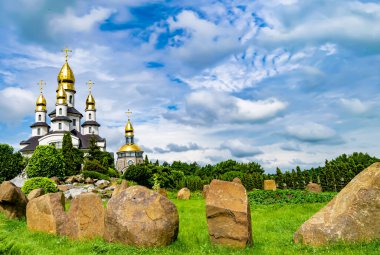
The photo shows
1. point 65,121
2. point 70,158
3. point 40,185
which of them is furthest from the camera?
point 65,121

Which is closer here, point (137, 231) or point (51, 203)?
point (137, 231)

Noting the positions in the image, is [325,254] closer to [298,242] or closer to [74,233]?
[298,242]

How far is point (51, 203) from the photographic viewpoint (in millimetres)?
14039

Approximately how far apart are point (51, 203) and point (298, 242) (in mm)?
8957

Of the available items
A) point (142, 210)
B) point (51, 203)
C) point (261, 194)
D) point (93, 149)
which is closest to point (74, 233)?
point (51, 203)

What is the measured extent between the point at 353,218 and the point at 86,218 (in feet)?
26.0

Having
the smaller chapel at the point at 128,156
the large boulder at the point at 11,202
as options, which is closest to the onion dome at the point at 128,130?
the smaller chapel at the point at 128,156

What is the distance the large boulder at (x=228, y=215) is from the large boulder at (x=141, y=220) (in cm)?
115

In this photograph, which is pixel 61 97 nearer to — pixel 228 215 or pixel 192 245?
pixel 192 245

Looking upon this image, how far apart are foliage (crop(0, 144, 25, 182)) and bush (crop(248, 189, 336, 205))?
128 feet

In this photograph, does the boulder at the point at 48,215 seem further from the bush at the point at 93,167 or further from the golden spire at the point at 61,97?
the golden spire at the point at 61,97

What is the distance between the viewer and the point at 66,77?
84.9 meters

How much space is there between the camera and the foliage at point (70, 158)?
2301 inches

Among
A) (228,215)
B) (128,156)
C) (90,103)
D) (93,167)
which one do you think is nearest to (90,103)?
(90,103)
